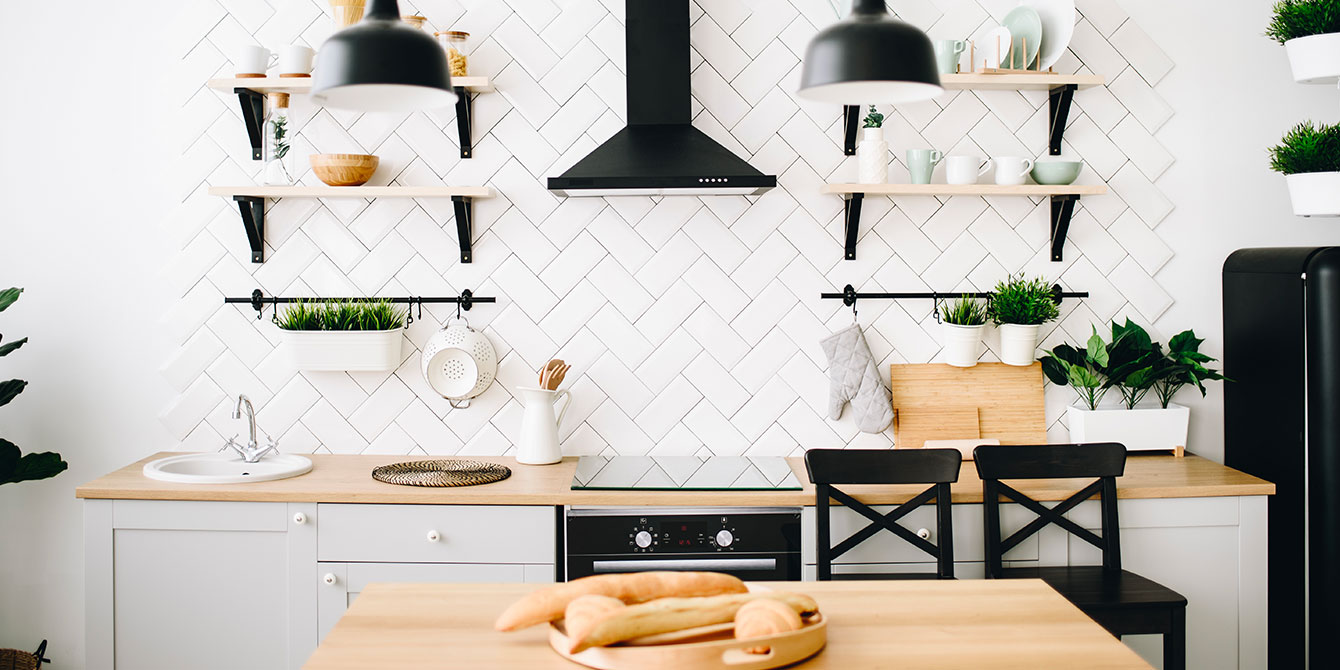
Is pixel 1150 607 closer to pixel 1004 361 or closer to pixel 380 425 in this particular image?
pixel 1004 361

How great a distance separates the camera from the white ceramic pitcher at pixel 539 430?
3.03 metres

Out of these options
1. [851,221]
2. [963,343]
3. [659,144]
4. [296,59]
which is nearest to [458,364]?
[659,144]

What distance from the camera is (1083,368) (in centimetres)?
316

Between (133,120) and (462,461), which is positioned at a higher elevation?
(133,120)

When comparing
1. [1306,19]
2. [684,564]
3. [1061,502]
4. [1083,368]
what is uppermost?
[1306,19]

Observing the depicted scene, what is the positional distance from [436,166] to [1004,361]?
6.47 ft

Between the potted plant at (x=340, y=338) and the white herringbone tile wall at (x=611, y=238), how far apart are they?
0.51 ft

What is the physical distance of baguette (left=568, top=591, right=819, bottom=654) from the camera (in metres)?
1.31

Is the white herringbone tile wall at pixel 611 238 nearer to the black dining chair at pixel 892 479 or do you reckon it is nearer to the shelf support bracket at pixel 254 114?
the shelf support bracket at pixel 254 114

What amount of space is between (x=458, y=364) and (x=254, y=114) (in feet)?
3.42

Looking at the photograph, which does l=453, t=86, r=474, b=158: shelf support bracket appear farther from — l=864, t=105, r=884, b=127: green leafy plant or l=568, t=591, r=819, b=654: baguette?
l=568, t=591, r=819, b=654: baguette

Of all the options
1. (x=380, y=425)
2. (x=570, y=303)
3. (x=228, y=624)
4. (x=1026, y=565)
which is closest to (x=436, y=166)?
(x=570, y=303)

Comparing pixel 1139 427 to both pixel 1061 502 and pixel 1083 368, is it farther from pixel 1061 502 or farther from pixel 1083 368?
pixel 1061 502

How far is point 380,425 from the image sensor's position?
3240 millimetres
